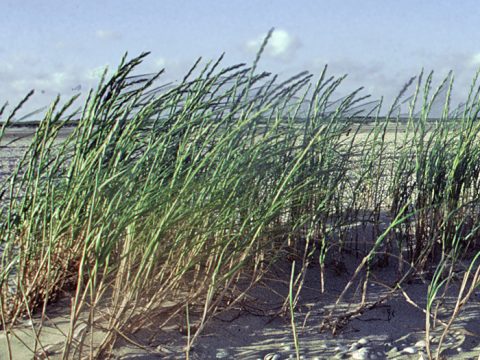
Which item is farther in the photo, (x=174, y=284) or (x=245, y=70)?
(x=245, y=70)

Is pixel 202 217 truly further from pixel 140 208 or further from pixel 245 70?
pixel 245 70

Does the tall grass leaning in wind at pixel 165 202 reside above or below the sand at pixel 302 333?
above

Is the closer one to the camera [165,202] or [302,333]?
[165,202]

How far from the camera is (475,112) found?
2.60 m

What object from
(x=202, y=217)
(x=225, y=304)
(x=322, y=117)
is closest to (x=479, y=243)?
(x=322, y=117)

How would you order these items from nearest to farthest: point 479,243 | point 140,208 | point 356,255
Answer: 1. point 140,208
2. point 356,255
3. point 479,243

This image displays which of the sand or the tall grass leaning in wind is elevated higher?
the tall grass leaning in wind

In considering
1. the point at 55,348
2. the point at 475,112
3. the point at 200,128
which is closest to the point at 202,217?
the point at 200,128

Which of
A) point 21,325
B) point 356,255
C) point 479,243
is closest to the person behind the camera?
point 21,325

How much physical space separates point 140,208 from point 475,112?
148 cm

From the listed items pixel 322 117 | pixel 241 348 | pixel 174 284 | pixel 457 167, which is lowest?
pixel 241 348

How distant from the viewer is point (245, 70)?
222cm

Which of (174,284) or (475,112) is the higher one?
(475,112)

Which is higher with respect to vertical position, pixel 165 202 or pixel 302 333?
pixel 165 202
